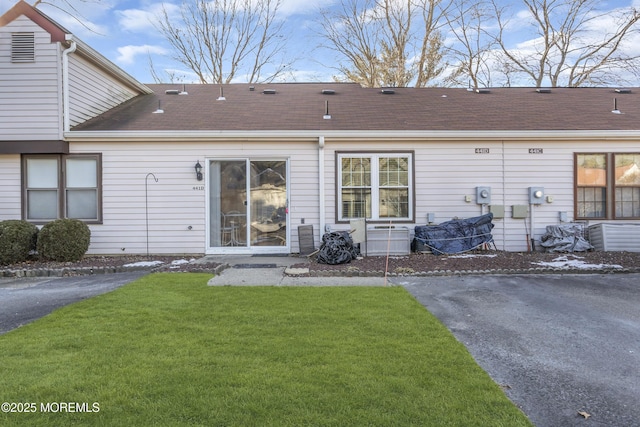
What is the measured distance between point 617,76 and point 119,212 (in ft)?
78.0

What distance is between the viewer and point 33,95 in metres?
8.76

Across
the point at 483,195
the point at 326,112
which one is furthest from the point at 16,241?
the point at 483,195

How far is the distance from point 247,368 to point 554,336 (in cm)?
296

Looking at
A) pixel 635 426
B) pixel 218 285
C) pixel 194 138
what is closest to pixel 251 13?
pixel 194 138

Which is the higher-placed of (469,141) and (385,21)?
(385,21)

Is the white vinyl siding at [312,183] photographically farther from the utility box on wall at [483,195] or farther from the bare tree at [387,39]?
the bare tree at [387,39]

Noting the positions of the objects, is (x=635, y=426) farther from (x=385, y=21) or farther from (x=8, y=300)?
(x=385, y=21)

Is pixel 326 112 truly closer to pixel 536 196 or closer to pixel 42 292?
pixel 536 196

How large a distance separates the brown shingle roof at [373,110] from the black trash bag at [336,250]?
2.71 meters

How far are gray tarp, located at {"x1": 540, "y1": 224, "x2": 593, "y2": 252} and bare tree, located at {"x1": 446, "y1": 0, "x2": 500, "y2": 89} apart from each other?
15.6 metres

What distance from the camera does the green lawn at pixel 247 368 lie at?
238 cm

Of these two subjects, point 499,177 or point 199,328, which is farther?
point 499,177

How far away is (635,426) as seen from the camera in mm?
2359

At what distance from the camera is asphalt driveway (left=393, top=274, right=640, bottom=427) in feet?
8.64
